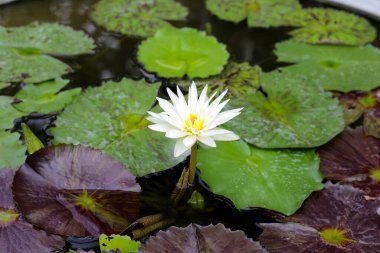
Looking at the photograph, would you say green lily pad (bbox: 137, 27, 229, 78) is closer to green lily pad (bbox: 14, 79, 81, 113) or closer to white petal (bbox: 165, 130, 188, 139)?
green lily pad (bbox: 14, 79, 81, 113)

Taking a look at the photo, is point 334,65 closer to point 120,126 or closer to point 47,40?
point 120,126

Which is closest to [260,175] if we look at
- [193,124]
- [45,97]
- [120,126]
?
[193,124]

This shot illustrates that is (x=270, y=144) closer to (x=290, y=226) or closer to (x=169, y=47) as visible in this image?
(x=290, y=226)

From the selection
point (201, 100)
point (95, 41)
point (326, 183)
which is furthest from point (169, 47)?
point (326, 183)

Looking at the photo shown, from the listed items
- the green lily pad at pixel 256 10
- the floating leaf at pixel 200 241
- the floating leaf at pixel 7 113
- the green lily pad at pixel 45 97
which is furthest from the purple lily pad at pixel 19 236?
the green lily pad at pixel 256 10

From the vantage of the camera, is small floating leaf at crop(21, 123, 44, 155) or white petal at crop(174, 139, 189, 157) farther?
small floating leaf at crop(21, 123, 44, 155)

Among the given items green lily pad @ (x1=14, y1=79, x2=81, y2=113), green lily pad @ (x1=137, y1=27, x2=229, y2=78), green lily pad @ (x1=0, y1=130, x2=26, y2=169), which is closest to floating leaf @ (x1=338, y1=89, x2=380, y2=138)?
green lily pad @ (x1=137, y1=27, x2=229, y2=78)
